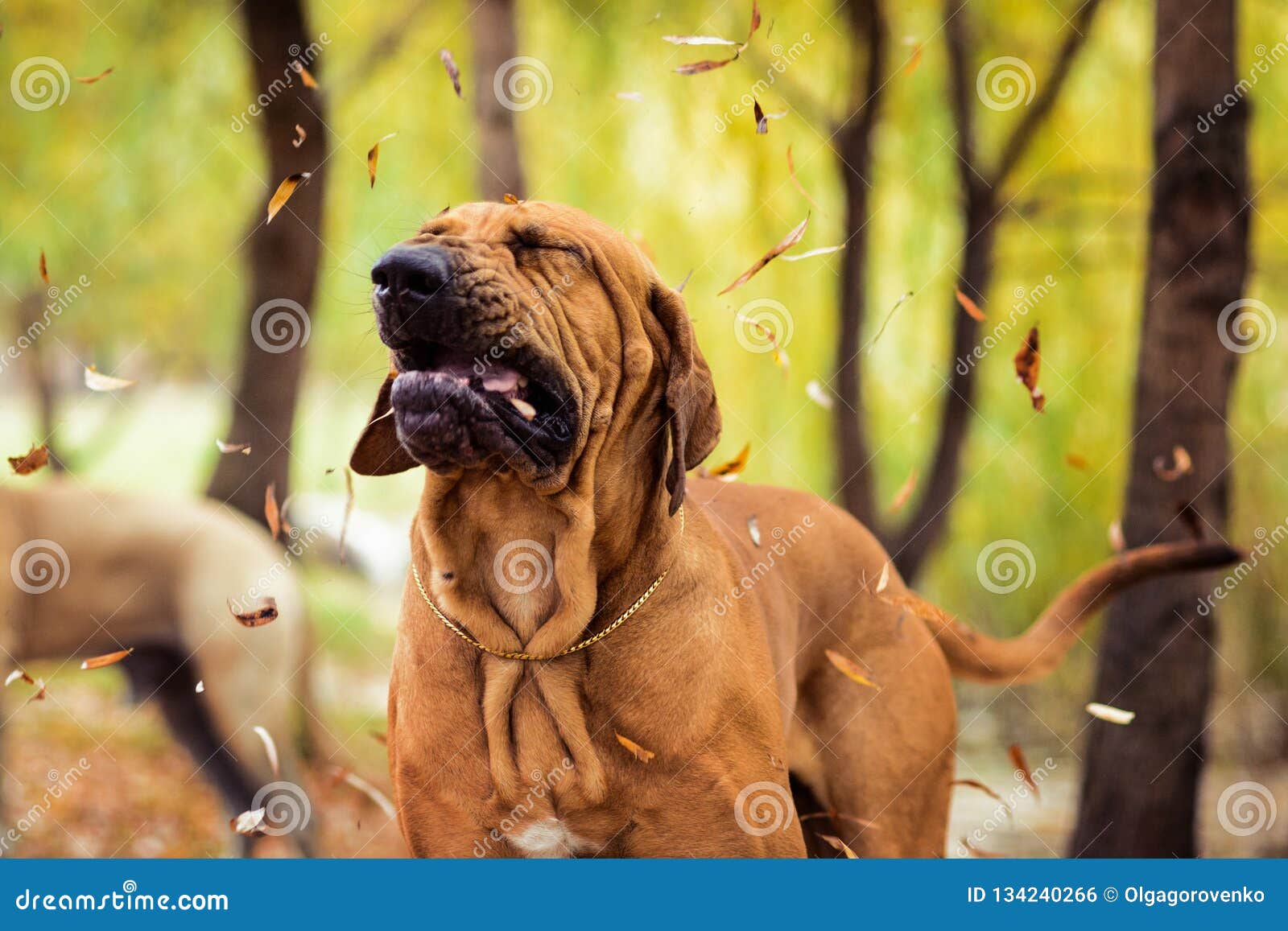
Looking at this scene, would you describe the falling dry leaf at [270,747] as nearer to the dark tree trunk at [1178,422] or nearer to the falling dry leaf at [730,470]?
the falling dry leaf at [730,470]

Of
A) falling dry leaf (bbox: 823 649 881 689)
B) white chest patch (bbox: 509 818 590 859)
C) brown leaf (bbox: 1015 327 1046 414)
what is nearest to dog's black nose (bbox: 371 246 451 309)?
white chest patch (bbox: 509 818 590 859)

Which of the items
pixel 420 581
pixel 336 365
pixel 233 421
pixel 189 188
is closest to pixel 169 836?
pixel 233 421

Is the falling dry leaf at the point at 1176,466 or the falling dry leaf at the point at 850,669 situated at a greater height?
the falling dry leaf at the point at 1176,466

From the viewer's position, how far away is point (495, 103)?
582cm

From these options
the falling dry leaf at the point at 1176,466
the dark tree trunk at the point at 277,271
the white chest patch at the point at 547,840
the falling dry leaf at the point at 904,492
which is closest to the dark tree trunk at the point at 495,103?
the dark tree trunk at the point at 277,271

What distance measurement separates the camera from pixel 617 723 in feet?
8.79

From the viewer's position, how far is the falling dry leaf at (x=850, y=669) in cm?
327

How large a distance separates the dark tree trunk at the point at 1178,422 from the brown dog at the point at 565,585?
2671mm

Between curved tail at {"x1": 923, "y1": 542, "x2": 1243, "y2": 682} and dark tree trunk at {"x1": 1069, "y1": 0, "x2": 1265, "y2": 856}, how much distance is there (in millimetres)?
1474

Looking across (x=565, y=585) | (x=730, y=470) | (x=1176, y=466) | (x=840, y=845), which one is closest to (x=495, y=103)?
(x=730, y=470)

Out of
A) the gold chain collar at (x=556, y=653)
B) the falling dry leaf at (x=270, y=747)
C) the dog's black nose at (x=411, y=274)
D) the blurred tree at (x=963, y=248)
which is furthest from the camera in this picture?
the blurred tree at (x=963, y=248)

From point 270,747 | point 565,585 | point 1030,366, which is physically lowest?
point 270,747

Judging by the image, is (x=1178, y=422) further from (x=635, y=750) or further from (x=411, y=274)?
(x=411, y=274)

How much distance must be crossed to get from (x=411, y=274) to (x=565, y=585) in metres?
0.75
